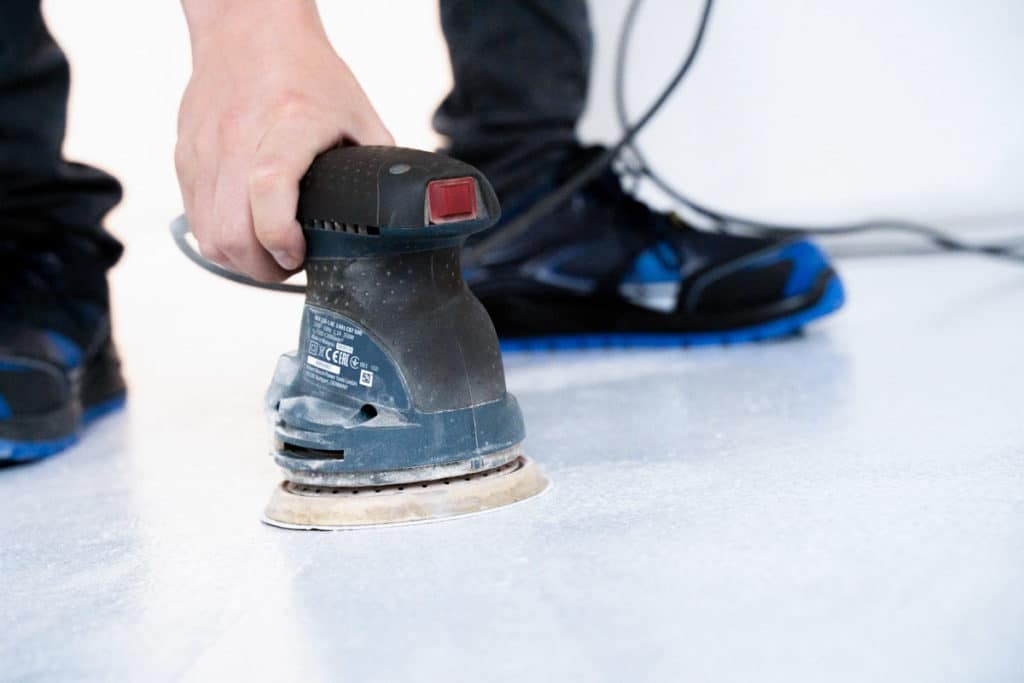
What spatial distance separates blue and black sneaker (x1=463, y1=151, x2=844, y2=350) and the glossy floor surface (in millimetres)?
240

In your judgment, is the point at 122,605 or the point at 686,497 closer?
the point at 122,605

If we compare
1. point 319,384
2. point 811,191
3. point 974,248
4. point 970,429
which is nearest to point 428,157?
point 319,384

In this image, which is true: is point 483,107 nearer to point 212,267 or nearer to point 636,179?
point 636,179

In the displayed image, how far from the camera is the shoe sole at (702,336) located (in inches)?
58.8

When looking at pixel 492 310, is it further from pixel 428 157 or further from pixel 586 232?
pixel 428 157

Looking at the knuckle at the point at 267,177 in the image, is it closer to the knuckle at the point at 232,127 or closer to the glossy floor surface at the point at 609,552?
the knuckle at the point at 232,127

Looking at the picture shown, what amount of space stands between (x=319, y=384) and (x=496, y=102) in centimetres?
89

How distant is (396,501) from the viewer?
0.79 meters

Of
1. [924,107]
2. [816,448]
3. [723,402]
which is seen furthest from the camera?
[924,107]

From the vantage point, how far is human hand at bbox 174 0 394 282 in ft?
2.58

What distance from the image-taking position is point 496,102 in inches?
63.4

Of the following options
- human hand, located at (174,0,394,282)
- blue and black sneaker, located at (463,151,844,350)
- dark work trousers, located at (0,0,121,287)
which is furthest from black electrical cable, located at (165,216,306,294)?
blue and black sneaker, located at (463,151,844,350)

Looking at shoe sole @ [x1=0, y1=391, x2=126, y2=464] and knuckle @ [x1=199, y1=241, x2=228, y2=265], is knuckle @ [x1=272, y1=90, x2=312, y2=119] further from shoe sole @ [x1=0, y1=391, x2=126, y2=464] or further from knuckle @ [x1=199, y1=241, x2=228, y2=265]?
shoe sole @ [x1=0, y1=391, x2=126, y2=464]

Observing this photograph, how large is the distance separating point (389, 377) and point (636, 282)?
0.80 m
